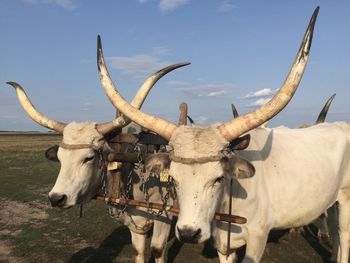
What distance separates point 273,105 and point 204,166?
921mm

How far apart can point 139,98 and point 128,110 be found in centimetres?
94

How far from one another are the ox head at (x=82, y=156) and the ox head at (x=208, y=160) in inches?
57.1

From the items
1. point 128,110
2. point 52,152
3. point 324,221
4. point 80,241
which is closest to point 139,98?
point 128,110

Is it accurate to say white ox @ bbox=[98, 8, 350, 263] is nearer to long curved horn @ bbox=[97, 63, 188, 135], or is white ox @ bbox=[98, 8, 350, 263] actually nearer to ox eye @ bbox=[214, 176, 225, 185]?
ox eye @ bbox=[214, 176, 225, 185]

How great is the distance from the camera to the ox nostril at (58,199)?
175 inches

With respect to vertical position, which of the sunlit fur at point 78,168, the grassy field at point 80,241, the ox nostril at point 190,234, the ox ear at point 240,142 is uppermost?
the ox ear at point 240,142

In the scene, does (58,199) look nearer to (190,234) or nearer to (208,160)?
(190,234)

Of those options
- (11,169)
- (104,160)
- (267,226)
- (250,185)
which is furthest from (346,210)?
(11,169)

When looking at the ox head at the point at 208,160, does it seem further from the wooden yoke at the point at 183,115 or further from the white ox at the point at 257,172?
the wooden yoke at the point at 183,115

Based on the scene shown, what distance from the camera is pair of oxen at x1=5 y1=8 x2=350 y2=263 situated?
140 inches

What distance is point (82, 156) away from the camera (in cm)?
475

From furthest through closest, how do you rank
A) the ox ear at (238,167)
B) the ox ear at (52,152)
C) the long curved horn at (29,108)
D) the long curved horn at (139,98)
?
1. the long curved horn at (29,108)
2. the ox ear at (52,152)
3. the long curved horn at (139,98)
4. the ox ear at (238,167)

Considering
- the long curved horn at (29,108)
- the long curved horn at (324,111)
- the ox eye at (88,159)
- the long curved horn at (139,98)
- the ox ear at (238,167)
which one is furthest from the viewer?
the long curved horn at (324,111)

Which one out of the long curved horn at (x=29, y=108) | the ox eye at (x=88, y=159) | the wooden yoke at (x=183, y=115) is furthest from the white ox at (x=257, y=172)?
the long curved horn at (x=29, y=108)
